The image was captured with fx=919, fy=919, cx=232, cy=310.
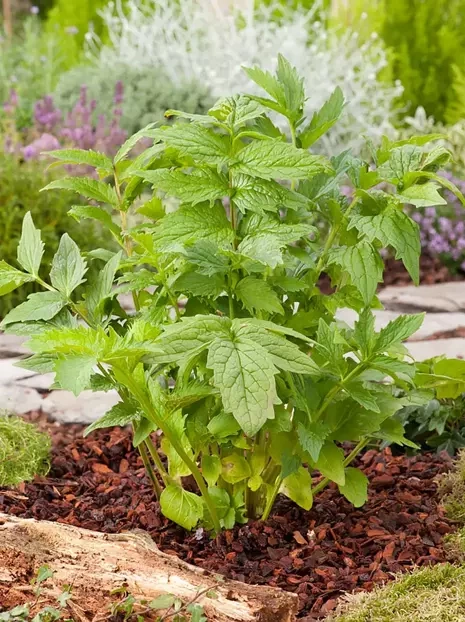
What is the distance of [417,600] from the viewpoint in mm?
2227

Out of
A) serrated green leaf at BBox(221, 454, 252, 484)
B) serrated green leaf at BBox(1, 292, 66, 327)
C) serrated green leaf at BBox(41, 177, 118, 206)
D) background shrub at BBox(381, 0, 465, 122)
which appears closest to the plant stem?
serrated green leaf at BBox(221, 454, 252, 484)

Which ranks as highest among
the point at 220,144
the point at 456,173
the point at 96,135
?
the point at 220,144

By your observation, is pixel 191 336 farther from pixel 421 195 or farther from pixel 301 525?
pixel 301 525

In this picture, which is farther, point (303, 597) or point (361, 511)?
point (361, 511)

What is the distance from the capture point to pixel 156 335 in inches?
84.4

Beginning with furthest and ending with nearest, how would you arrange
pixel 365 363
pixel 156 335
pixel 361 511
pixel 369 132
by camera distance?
pixel 369 132 → pixel 361 511 → pixel 365 363 → pixel 156 335

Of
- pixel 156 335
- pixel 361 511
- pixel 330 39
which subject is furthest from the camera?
pixel 330 39

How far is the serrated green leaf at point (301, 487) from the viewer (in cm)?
254

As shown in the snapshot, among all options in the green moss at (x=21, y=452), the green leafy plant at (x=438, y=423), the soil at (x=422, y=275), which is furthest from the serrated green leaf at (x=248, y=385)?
the soil at (x=422, y=275)

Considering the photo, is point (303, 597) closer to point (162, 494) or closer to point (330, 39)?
point (162, 494)

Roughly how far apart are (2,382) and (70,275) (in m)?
1.74

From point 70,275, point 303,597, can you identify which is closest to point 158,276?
point 70,275

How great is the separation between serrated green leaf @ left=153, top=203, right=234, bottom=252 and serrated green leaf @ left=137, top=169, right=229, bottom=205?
0.03 m

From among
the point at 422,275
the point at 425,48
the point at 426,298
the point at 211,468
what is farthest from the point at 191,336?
the point at 425,48
